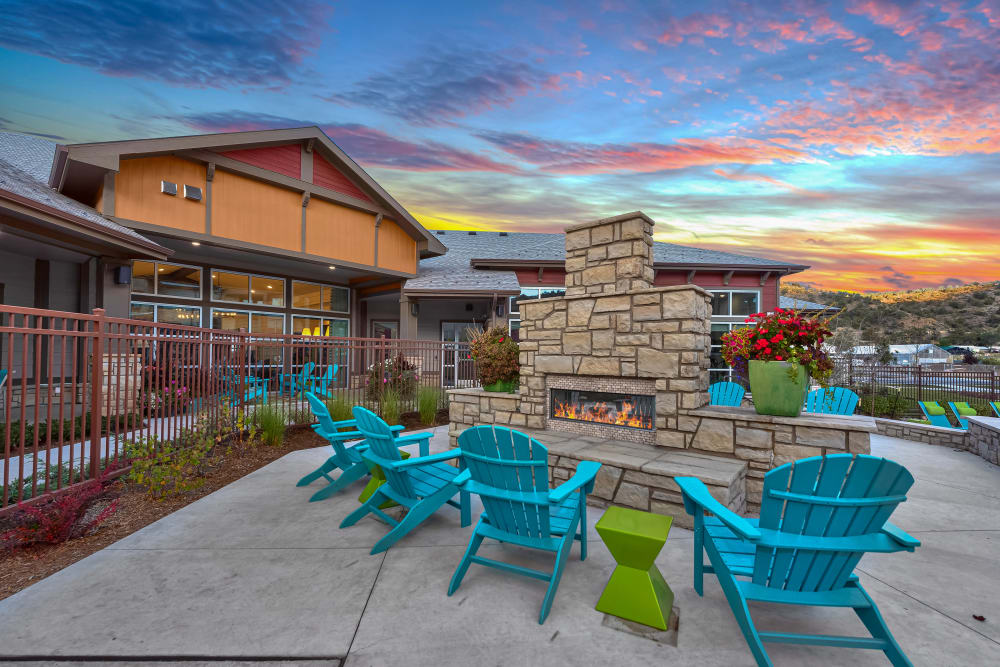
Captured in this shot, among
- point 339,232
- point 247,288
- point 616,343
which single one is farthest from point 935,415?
point 247,288

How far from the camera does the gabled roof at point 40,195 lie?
6031mm

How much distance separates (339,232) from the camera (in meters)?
12.3

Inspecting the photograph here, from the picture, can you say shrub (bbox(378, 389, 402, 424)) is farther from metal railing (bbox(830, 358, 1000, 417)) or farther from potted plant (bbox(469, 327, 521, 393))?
metal railing (bbox(830, 358, 1000, 417))

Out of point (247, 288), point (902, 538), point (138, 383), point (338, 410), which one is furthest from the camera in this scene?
point (247, 288)

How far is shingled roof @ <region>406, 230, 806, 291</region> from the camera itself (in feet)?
44.3

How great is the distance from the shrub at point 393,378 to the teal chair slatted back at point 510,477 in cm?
591

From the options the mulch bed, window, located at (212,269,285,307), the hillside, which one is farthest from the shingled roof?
the hillside

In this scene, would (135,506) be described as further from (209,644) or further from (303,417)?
(303,417)

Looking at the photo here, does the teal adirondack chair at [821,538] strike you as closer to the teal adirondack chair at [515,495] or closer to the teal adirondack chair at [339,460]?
the teal adirondack chair at [515,495]

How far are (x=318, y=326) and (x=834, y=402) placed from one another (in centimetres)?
1416

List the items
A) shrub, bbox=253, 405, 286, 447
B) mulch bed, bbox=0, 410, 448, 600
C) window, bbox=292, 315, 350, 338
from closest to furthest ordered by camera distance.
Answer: mulch bed, bbox=0, 410, 448, 600 < shrub, bbox=253, 405, 286, 447 < window, bbox=292, 315, 350, 338

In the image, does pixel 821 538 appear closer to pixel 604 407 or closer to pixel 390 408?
pixel 604 407

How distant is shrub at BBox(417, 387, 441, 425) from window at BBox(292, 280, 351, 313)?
25.0ft

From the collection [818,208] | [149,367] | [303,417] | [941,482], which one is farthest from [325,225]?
[818,208]
